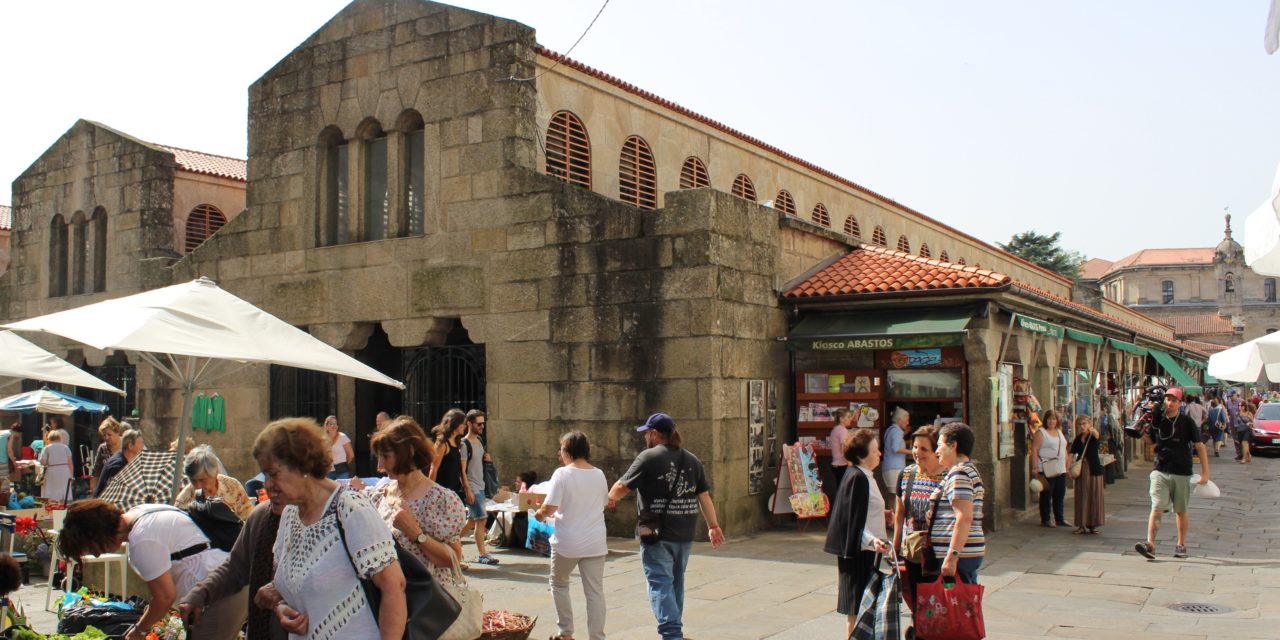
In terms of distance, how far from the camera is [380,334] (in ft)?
55.1

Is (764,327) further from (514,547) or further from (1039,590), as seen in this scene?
(1039,590)

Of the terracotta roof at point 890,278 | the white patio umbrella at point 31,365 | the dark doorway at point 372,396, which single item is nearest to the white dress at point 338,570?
the white patio umbrella at point 31,365

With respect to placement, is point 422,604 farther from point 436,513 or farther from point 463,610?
point 436,513

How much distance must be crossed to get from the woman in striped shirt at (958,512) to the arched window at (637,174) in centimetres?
999

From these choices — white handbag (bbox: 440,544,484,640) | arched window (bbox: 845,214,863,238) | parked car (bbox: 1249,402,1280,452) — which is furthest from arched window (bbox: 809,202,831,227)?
parked car (bbox: 1249,402,1280,452)

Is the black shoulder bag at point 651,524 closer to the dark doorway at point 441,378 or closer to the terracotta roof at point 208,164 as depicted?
the dark doorway at point 441,378

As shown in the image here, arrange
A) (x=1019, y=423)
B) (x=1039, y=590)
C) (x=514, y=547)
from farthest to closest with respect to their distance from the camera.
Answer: (x=1019, y=423) → (x=514, y=547) → (x=1039, y=590)

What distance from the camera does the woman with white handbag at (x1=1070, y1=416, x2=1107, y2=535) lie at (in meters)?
13.5

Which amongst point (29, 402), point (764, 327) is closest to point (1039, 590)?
point (764, 327)

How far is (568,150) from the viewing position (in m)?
15.1

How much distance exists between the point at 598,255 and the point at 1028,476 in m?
7.17

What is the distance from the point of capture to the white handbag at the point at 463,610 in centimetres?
550

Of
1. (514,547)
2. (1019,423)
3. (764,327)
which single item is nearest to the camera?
(514,547)

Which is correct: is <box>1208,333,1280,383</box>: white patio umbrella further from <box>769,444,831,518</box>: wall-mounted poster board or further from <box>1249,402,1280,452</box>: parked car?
<box>1249,402,1280,452</box>: parked car
